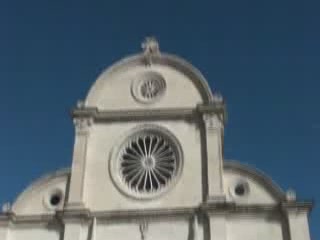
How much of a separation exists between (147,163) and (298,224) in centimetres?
670

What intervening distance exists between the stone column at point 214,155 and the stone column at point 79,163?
17.0 feet

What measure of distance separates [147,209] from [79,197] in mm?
2868

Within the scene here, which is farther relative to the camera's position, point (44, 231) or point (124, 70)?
point (124, 70)

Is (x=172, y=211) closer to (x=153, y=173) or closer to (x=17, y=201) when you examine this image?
(x=153, y=173)

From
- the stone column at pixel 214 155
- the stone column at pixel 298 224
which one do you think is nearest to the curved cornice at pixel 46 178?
the stone column at pixel 214 155

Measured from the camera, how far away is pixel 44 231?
2306cm

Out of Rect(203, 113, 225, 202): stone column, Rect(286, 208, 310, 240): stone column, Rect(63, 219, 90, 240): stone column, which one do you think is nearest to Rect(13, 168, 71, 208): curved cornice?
Rect(63, 219, 90, 240): stone column

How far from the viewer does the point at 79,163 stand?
24031 mm

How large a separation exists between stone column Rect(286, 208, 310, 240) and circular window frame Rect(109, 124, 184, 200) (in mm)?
4768

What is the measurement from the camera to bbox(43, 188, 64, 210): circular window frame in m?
23.8

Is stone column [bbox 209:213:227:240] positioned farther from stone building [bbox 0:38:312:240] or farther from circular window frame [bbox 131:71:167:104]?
circular window frame [bbox 131:71:167:104]

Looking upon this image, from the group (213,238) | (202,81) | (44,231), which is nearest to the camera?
(213,238)

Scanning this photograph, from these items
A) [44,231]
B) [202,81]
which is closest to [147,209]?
[44,231]

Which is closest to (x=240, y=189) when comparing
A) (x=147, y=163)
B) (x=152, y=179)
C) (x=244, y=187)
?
(x=244, y=187)
